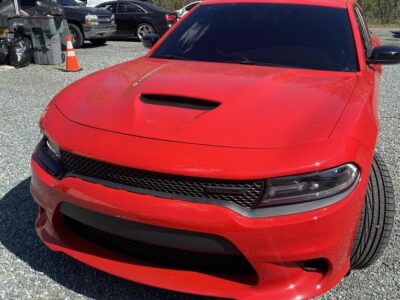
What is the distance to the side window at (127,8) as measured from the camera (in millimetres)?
14080

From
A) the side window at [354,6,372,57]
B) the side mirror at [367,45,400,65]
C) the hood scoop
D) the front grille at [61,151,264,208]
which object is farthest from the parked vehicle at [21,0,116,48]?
the front grille at [61,151,264,208]

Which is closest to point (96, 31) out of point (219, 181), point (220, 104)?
point (220, 104)

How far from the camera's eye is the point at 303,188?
187 cm

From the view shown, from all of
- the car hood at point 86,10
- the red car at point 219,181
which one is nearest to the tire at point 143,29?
the car hood at point 86,10

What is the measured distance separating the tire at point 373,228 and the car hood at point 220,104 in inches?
22.7

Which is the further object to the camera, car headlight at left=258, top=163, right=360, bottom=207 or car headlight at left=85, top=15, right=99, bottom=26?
car headlight at left=85, top=15, right=99, bottom=26

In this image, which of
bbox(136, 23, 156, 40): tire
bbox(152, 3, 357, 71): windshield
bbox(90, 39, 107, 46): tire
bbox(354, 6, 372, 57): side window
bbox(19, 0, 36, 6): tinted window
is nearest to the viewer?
bbox(152, 3, 357, 71): windshield

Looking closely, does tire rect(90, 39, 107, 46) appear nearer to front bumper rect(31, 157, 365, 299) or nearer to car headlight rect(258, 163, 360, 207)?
front bumper rect(31, 157, 365, 299)

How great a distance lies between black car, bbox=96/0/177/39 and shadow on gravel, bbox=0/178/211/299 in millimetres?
11223

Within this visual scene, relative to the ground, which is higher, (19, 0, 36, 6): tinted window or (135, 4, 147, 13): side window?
(19, 0, 36, 6): tinted window

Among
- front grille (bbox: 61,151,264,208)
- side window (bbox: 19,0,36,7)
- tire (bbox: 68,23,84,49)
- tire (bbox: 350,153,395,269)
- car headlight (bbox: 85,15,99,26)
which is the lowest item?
tire (bbox: 68,23,84,49)

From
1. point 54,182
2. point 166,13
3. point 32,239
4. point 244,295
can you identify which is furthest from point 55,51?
point 244,295

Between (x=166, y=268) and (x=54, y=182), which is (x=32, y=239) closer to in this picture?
(x=54, y=182)

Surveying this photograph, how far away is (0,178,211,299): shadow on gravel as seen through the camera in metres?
2.42
